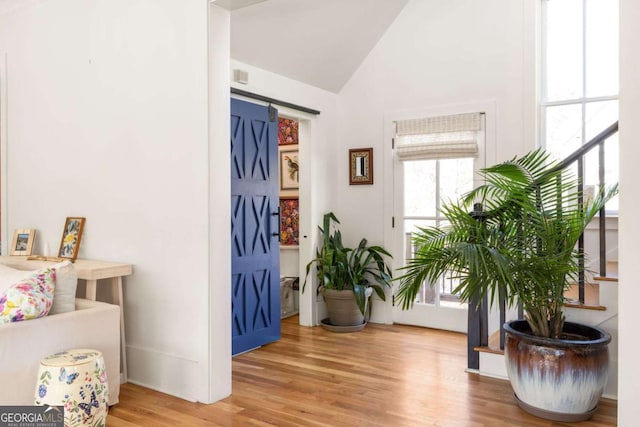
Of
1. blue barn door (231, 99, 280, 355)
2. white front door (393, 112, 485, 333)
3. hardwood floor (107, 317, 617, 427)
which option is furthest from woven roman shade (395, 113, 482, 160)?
hardwood floor (107, 317, 617, 427)

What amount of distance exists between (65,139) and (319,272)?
2.46m

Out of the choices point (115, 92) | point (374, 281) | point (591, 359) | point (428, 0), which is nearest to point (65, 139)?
point (115, 92)

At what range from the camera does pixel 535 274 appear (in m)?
2.72

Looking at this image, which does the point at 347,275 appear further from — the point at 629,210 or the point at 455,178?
the point at 629,210

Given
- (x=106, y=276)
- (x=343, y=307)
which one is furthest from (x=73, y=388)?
(x=343, y=307)

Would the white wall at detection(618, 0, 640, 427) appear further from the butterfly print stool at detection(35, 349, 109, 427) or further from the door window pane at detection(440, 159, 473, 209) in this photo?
the door window pane at detection(440, 159, 473, 209)

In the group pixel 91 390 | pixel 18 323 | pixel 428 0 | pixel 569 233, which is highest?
pixel 428 0

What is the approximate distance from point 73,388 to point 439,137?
11.4 feet

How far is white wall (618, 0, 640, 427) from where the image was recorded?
1978 millimetres

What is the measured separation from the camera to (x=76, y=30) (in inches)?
143

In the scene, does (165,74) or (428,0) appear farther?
(428,0)

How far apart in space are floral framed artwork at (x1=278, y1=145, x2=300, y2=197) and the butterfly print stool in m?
3.50

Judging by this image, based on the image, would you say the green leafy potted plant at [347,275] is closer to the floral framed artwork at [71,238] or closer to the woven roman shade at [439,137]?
the woven roman shade at [439,137]

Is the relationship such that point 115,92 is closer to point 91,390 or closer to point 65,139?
A: point 65,139
